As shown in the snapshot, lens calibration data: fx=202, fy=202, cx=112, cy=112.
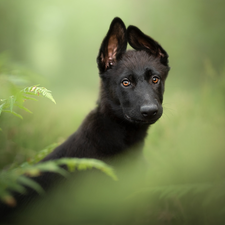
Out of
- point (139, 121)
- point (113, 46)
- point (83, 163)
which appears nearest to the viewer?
point (83, 163)

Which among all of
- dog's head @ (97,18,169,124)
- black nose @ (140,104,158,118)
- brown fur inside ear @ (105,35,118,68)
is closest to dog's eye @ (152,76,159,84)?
dog's head @ (97,18,169,124)

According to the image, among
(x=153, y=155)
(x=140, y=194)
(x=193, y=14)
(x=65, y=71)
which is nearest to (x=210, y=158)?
(x=153, y=155)

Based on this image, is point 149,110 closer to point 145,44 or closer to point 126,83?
point 126,83

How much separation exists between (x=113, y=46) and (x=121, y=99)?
796 millimetres

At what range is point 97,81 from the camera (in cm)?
988

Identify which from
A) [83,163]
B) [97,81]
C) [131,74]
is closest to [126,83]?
[131,74]

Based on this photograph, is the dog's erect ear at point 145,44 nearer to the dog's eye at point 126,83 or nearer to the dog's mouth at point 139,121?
the dog's eye at point 126,83

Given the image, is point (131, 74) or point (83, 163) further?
point (131, 74)

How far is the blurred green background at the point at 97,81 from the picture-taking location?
3.13 meters

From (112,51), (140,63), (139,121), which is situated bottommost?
(139,121)

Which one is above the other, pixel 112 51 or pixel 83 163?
A: pixel 112 51

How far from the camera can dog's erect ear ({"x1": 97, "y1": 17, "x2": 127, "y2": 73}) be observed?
278cm

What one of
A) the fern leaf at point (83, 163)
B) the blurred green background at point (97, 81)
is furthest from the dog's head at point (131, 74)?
the fern leaf at point (83, 163)

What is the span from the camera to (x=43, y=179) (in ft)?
7.77
